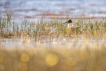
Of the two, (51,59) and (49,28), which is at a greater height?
(51,59)

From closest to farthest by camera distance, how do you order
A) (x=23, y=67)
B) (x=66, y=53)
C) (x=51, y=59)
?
1. (x=23, y=67)
2. (x=51, y=59)
3. (x=66, y=53)

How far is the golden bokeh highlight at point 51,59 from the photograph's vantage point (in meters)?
3.56

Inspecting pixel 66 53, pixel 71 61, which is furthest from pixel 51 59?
pixel 66 53

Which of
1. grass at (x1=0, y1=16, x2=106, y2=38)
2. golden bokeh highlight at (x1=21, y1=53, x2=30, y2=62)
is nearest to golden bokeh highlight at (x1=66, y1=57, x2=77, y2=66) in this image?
golden bokeh highlight at (x1=21, y1=53, x2=30, y2=62)

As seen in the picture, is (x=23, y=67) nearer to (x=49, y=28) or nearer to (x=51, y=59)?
(x=51, y=59)

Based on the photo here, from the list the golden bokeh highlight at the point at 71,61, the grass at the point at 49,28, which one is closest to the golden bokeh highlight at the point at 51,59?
the golden bokeh highlight at the point at 71,61

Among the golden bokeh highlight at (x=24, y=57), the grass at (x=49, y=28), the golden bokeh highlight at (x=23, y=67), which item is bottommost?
the grass at (x=49, y=28)

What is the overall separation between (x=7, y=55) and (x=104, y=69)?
3.49 feet

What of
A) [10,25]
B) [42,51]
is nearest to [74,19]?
[10,25]

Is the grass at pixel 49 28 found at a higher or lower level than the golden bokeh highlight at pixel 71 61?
lower

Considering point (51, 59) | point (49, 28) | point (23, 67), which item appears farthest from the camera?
point (49, 28)

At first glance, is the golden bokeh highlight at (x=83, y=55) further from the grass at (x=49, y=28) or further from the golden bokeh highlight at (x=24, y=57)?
the grass at (x=49, y=28)

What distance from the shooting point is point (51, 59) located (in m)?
3.67

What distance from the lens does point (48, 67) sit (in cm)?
350
